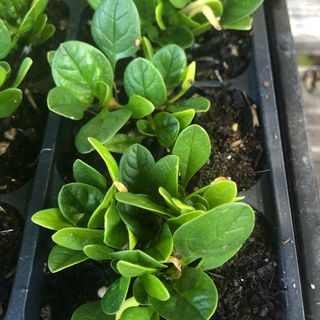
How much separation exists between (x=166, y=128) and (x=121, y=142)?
0.08m

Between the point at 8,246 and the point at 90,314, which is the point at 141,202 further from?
the point at 8,246

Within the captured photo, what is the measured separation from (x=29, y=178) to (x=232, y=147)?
35cm

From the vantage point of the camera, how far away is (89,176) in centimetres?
69

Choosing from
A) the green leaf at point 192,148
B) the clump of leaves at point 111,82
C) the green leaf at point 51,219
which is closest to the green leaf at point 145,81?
the clump of leaves at point 111,82

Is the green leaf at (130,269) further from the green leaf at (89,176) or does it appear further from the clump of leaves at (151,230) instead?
the green leaf at (89,176)

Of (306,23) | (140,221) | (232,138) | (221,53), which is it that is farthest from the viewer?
(306,23)

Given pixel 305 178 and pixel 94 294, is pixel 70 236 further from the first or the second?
pixel 305 178

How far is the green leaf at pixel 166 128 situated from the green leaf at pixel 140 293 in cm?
22

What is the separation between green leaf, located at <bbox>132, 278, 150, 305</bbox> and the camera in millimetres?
650

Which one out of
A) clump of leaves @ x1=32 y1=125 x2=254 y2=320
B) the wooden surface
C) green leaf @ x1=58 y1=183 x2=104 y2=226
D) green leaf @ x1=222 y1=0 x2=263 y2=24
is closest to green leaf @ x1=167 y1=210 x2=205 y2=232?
clump of leaves @ x1=32 y1=125 x2=254 y2=320

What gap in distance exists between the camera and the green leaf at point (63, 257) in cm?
66

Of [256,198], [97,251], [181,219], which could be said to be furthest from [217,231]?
[256,198]

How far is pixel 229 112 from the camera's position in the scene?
919 millimetres

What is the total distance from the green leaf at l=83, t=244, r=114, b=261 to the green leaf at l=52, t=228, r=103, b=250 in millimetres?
22
